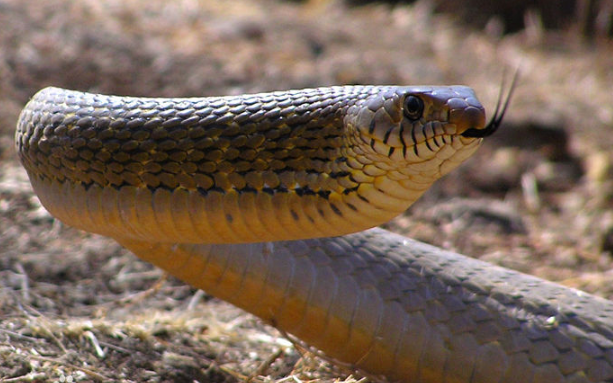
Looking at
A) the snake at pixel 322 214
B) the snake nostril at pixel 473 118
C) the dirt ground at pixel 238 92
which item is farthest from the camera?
the dirt ground at pixel 238 92

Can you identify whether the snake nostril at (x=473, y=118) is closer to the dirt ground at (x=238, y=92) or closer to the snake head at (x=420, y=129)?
the snake head at (x=420, y=129)

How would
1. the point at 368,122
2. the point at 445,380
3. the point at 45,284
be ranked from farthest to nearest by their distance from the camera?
the point at 45,284
the point at 445,380
the point at 368,122

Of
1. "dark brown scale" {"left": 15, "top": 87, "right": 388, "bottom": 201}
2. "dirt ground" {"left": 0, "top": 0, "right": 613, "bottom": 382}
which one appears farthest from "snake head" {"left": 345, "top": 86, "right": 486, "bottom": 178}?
"dirt ground" {"left": 0, "top": 0, "right": 613, "bottom": 382}

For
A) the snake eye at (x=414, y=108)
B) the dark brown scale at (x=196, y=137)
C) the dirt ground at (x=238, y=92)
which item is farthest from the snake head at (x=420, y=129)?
the dirt ground at (x=238, y=92)

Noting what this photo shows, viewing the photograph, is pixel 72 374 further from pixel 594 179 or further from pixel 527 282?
pixel 594 179

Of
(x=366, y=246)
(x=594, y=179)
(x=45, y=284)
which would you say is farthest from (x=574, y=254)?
(x=45, y=284)

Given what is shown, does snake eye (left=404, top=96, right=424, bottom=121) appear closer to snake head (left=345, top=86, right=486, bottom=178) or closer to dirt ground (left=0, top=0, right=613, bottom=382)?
snake head (left=345, top=86, right=486, bottom=178)

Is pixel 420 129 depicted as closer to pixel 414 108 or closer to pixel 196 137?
pixel 414 108
